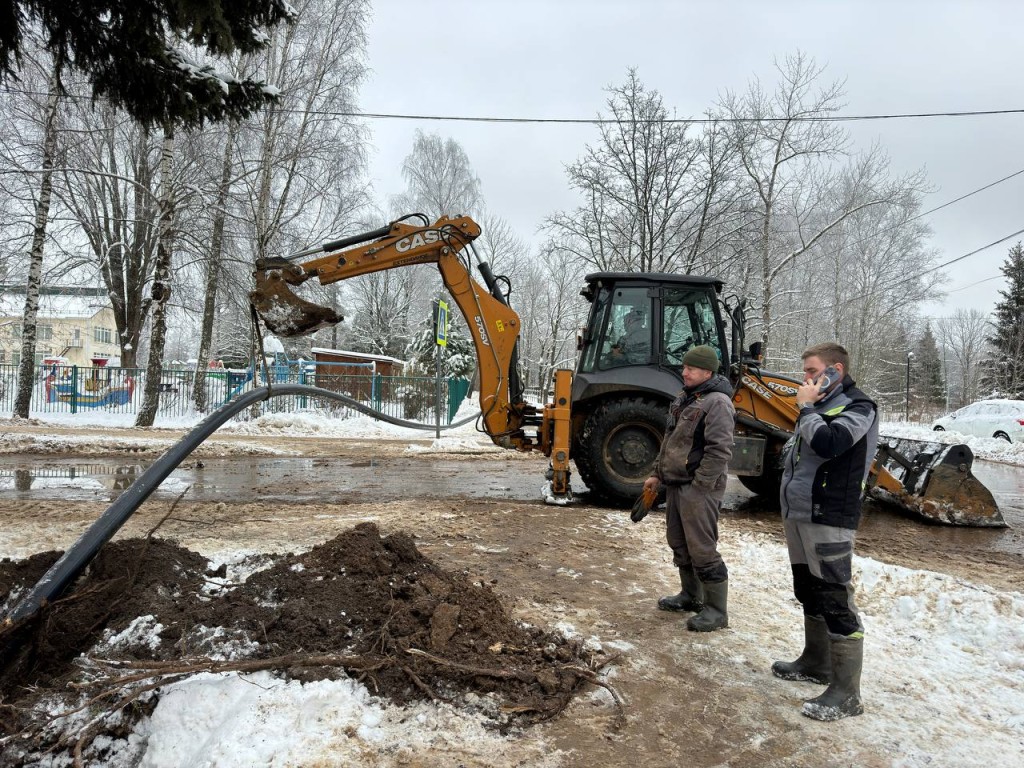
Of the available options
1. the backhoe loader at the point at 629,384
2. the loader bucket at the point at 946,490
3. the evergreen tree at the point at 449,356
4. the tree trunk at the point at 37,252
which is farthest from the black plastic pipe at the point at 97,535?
the evergreen tree at the point at 449,356

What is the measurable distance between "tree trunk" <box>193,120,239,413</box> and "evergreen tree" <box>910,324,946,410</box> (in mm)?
52175

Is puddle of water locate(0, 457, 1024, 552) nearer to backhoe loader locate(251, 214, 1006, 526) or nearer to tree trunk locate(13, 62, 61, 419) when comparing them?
backhoe loader locate(251, 214, 1006, 526)

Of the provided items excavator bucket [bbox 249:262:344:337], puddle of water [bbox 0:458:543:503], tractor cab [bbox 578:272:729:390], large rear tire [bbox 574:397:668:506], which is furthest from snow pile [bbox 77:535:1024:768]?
puddle of water [bbox 0:458:543:503]

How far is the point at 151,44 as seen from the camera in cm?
635

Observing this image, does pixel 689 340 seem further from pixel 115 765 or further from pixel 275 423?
pixel 275 423

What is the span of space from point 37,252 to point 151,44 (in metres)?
13.0

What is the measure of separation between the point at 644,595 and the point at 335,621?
7.56ft

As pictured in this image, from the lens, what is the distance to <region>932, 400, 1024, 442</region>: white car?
65.0ft

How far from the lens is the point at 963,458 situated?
774cm

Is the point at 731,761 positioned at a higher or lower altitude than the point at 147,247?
lower

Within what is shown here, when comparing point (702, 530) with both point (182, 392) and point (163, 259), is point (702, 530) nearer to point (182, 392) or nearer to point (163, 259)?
point (163, 259)

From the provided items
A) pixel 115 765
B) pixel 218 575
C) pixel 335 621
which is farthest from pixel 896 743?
pixel 218 575

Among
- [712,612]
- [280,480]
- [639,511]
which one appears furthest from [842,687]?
[280,480]

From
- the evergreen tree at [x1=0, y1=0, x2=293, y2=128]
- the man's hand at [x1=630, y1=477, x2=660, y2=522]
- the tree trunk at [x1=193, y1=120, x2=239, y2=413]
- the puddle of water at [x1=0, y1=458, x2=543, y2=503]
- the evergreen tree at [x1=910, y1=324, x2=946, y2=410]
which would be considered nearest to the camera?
the man's hand at [x1=630, y1=477, x2=660, y2=522]
